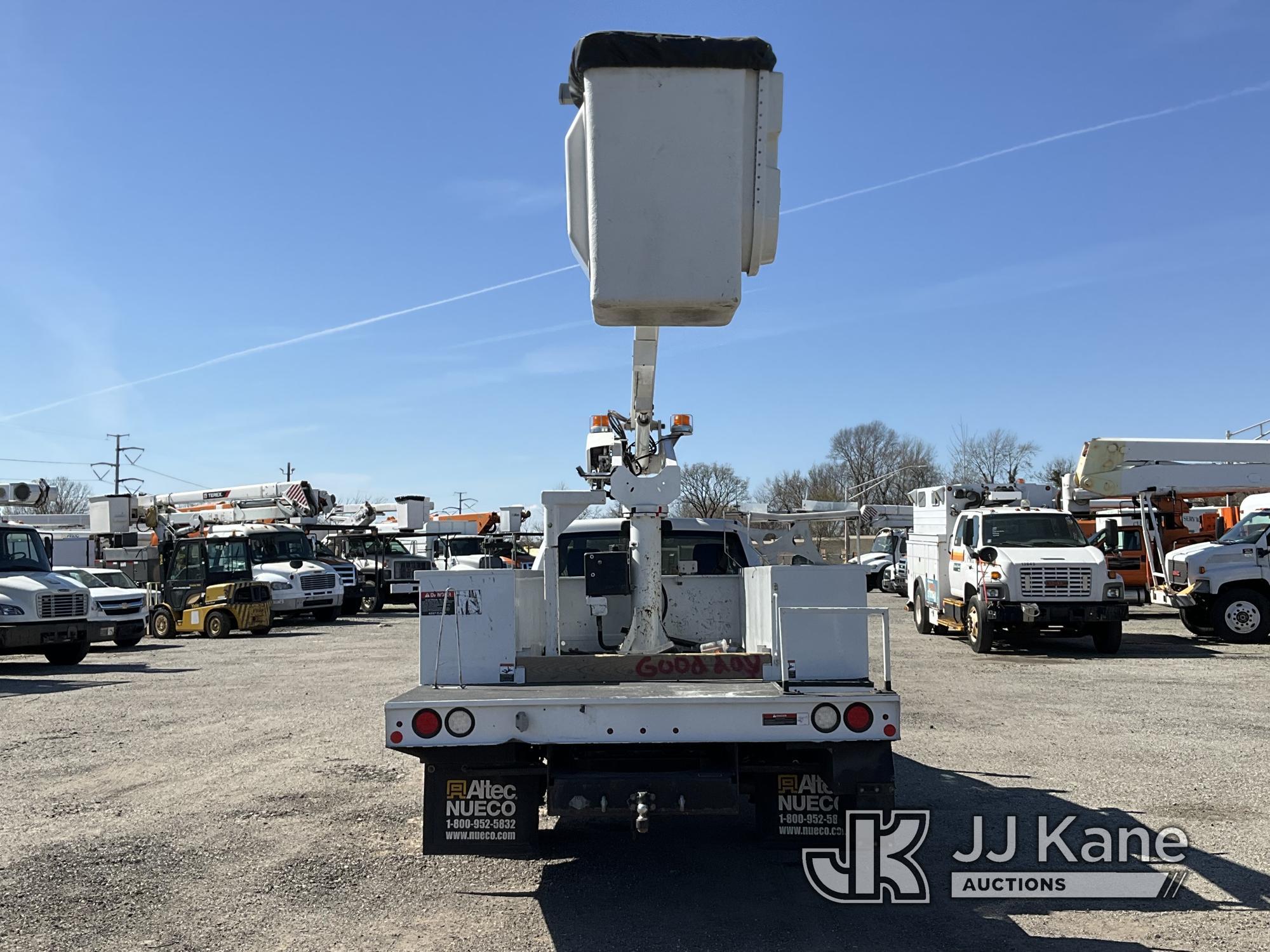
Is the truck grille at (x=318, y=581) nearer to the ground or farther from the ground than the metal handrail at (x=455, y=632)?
nearer to the ground

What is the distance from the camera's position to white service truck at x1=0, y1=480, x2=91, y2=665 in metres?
17.5

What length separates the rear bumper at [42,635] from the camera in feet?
56.9

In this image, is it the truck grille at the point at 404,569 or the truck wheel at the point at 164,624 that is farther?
the truck grille at the point at 404,569

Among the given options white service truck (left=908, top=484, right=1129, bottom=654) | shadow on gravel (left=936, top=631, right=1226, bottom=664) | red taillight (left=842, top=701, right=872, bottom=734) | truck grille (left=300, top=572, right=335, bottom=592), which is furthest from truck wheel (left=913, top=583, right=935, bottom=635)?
red taillight (left=842, top=701, right=872, bottom=734)

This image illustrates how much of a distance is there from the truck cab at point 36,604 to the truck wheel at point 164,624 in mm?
6195

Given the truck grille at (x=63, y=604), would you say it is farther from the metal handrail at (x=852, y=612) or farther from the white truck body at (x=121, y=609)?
the metal handrail at (x=852, y=612)

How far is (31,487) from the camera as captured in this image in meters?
18.5

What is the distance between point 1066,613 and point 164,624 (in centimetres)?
1917

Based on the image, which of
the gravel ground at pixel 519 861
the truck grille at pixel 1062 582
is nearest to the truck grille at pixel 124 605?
the gravel ground at pixel 519 861

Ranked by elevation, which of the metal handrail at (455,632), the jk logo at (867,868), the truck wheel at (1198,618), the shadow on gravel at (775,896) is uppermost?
the metal handrail at (455,632)

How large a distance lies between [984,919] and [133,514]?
27.2m

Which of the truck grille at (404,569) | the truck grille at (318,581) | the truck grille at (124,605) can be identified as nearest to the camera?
the truck grille at (124,605)

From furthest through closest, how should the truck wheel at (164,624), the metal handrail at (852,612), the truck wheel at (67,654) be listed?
the truck wheel at (164,624)
the truck wheel at (67,654)
the metal handrail at (852,612)

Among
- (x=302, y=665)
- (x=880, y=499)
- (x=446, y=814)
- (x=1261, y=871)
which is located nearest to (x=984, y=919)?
(x=1261, y=871)
